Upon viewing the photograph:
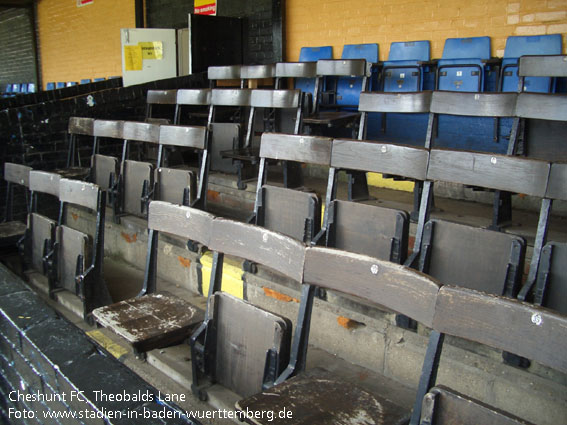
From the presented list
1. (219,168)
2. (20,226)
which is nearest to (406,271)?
(219,168)

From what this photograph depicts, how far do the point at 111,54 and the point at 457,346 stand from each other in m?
9.10

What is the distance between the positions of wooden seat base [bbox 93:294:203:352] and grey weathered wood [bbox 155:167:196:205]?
3.20 feet

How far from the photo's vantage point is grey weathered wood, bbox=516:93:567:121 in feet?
8.42

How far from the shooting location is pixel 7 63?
1319 cm

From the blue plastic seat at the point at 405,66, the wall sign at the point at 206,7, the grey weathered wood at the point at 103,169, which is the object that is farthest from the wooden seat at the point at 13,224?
the wall sign at the point at 206,7

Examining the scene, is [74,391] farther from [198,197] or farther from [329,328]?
[198,197]

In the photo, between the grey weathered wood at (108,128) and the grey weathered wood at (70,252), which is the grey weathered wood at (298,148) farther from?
the grey weathered wood at (108,128)

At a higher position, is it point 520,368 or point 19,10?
point 19,10

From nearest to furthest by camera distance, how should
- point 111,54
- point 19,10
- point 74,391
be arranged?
1. point 74,391
2. point 111,54
3. point 19,10

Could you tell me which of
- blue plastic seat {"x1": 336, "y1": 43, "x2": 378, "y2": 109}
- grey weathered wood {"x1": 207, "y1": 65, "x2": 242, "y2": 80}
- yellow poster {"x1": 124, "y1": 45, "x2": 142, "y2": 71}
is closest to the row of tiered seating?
blue plastic seat {"x1": 336, "y1": 43, "x2": 378, "y2": 109}

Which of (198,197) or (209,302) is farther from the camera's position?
(198,197)

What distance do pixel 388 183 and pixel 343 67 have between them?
996 mm

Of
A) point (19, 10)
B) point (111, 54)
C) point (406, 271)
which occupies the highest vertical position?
point (19, 10)

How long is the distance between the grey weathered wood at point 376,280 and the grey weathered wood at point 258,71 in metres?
3.33
